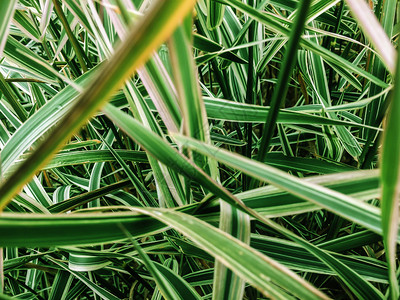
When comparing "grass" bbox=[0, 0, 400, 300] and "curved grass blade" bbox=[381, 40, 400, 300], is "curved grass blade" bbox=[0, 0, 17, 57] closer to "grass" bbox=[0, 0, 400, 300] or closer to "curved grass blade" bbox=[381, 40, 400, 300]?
"grass" bbox=[0, 0, 400, 300]

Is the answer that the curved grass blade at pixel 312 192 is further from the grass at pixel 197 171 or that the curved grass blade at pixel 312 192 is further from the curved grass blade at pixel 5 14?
the curved grass blade at pixel 5 14

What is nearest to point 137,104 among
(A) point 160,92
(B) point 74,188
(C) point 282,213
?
(A) point 160,92

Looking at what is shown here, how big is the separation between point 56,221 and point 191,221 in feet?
0.27

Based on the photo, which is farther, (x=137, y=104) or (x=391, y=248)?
(x=137, y=104)

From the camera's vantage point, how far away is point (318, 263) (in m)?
0.40

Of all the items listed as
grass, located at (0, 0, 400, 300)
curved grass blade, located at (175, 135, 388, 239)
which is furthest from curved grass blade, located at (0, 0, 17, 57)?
curved grass blade, located at (175, 135, 388, 239)

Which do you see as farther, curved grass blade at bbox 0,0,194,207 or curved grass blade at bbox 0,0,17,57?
curved grass blade at bbox 0,0,17,57

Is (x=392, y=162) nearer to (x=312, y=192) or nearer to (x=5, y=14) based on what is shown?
(x=312, y=192)

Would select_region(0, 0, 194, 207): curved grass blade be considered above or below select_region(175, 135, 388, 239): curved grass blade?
above

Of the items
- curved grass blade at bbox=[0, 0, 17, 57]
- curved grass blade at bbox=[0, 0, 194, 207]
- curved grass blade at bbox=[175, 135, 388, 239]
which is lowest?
curved grass blade at bbox=[175, 135, 388, 239]

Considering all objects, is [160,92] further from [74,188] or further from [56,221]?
[74,188]

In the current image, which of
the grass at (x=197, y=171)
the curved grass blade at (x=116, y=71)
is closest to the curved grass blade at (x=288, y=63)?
the grass at (x=197, y=171)

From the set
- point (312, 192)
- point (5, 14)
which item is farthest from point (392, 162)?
point (5, 14)

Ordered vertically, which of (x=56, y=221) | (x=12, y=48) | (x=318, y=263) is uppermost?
(x=12, y=48)
